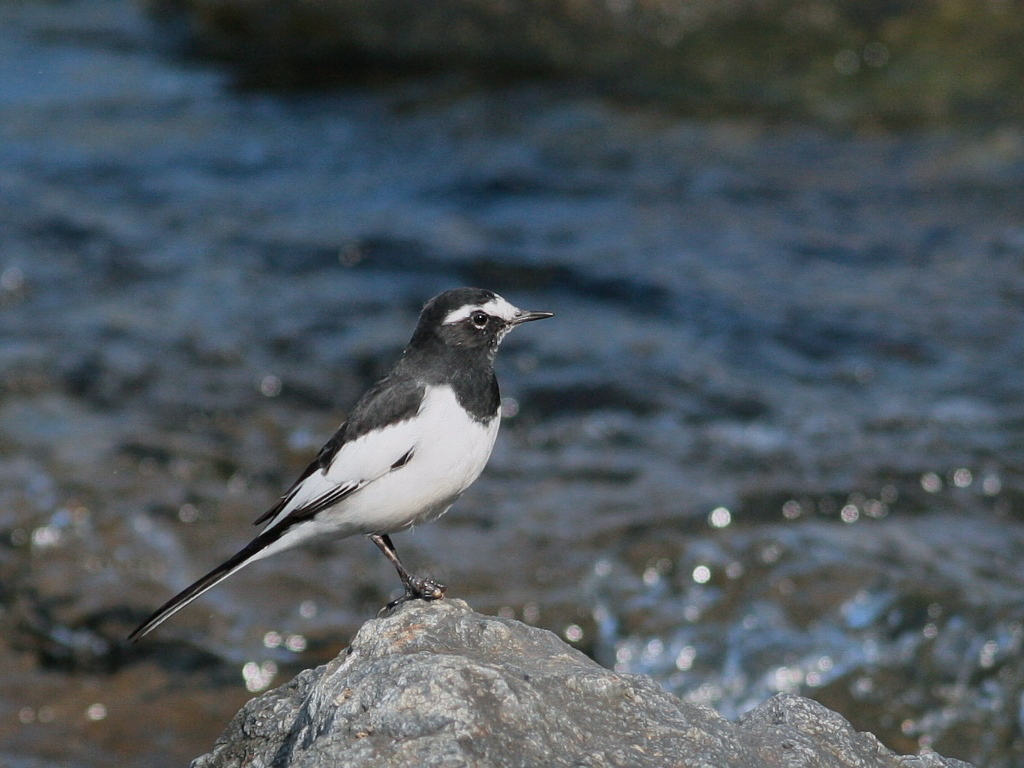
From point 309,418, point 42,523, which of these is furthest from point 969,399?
point 42,523

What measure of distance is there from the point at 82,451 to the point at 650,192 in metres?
7.55

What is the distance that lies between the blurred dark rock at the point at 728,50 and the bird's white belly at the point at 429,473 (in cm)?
1178

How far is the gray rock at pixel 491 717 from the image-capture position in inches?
121

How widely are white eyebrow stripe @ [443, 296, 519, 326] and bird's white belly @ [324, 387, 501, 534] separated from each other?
0.31 m

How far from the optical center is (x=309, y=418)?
9.31 meters

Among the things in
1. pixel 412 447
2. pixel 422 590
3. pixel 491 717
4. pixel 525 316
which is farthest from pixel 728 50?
pixel 491 717

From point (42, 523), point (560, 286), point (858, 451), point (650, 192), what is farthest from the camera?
point (650, 192)

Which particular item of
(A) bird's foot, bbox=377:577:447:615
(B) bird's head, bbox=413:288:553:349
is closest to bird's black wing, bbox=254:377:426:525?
(B) bird's head, bbox=413:288:553:349

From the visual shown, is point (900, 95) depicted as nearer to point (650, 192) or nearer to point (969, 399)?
point (650, 192)

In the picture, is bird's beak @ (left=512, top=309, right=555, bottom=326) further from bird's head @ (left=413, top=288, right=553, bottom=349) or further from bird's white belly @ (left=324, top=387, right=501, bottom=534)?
bird's white belly @ (left=324, top=387, right=501, bottom=534)

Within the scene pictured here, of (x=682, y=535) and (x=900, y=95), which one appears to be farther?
(x=900, y=95)

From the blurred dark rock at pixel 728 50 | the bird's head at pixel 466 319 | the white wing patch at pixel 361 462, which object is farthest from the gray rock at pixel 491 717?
the blurred dark rock at pixel 728 50

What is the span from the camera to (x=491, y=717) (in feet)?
10.2

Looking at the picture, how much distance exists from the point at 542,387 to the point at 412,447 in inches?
211
